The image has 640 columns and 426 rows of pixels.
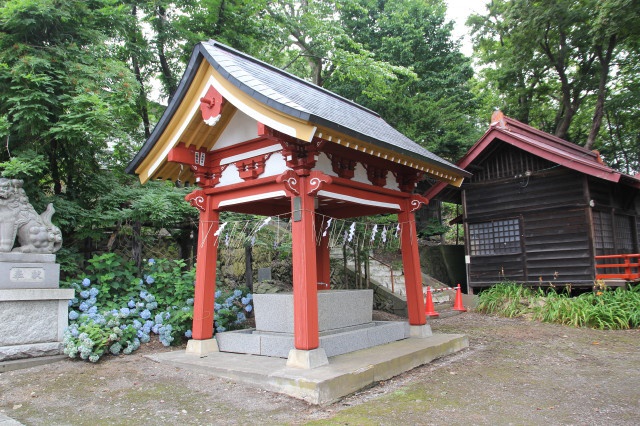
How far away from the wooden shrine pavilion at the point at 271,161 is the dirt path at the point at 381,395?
1014 millimetres

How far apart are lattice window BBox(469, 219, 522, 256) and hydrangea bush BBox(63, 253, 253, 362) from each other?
8.56m

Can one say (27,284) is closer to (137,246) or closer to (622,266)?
(137,246)

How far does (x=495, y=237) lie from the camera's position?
45.2 feet

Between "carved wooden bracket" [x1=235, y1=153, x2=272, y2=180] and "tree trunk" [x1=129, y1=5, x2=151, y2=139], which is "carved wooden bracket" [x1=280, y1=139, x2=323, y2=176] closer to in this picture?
"carved wooden bracket" [x1=235, y1=153, x2=272, y2=180]

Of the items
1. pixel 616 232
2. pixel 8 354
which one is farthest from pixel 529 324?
pixel 8 354

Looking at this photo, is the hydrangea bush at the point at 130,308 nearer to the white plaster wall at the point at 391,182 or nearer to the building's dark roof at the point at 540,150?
the white plaster wall at the point at 391,182

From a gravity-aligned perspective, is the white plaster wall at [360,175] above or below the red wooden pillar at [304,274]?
above

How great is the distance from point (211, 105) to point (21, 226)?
3.58 metres

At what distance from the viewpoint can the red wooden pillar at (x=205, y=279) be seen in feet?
22.1

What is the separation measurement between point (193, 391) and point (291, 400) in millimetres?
1318

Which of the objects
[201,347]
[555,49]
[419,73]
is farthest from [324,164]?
[555,49]

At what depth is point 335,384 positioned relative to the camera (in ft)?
16.0

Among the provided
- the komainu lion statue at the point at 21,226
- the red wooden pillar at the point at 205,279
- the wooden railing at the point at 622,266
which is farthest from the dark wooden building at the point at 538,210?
the komainu lion statue at the point at 21,226

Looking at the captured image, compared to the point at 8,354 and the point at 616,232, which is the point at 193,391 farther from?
the point at 616,232
